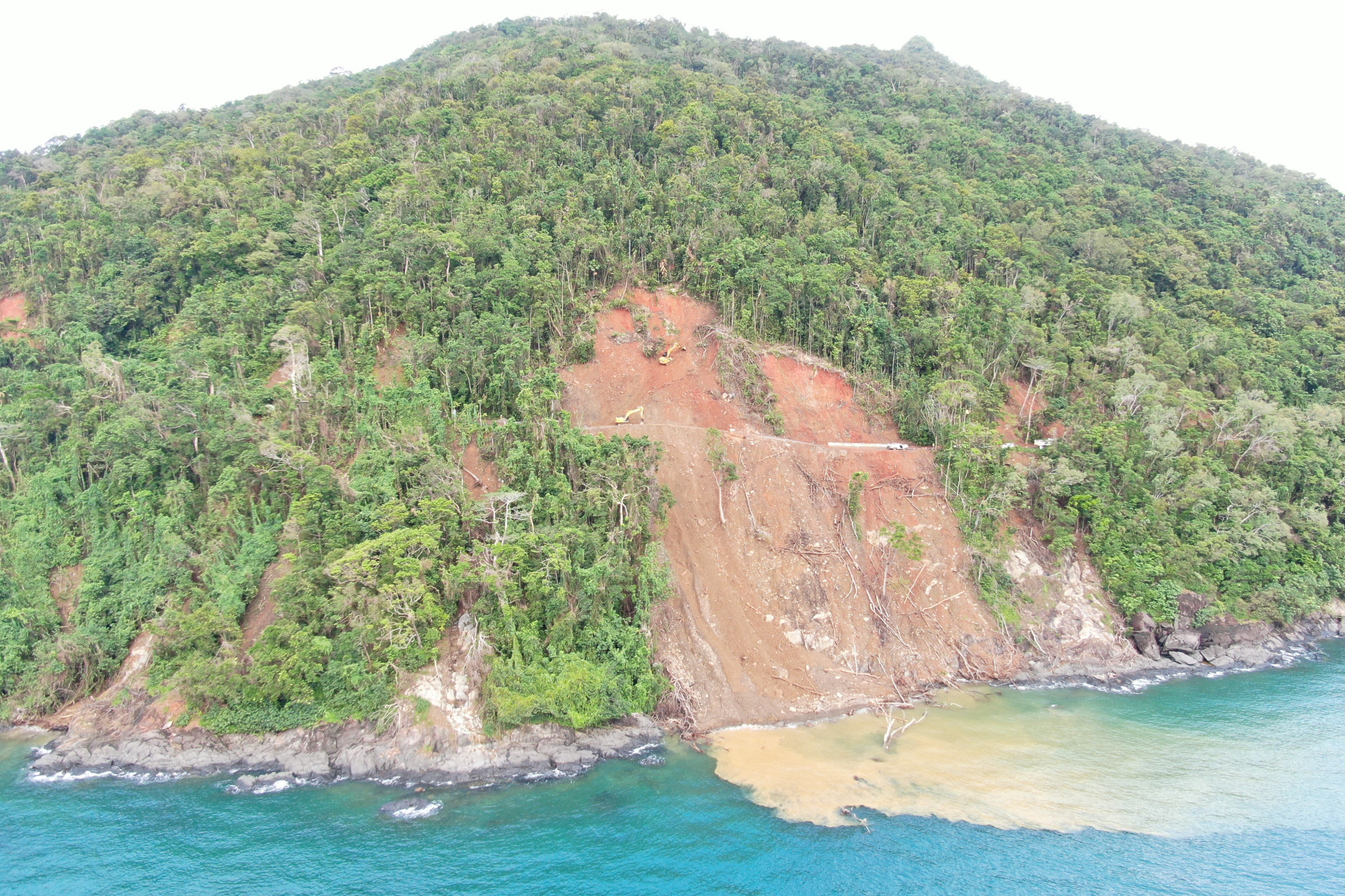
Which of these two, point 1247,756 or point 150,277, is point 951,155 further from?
point 150,277

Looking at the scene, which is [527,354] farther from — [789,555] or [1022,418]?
[1022,418]

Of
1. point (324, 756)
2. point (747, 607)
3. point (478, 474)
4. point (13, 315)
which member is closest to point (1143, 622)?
point (747, 607)

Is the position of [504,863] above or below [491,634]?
below

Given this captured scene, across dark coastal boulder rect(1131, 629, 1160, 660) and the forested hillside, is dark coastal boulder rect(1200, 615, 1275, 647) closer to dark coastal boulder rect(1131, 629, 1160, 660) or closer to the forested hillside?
the forested hillside

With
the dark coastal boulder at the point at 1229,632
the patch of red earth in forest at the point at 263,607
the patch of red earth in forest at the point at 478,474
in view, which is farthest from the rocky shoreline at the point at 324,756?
the dark coastal boulder at the point at 1229,632

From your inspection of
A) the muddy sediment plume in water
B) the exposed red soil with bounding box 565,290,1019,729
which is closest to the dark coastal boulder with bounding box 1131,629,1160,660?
the muddy sediment plume in water

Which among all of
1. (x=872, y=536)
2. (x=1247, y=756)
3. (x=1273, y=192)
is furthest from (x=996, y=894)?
(x=1273, y=192)

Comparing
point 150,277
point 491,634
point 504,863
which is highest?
point 150,277
